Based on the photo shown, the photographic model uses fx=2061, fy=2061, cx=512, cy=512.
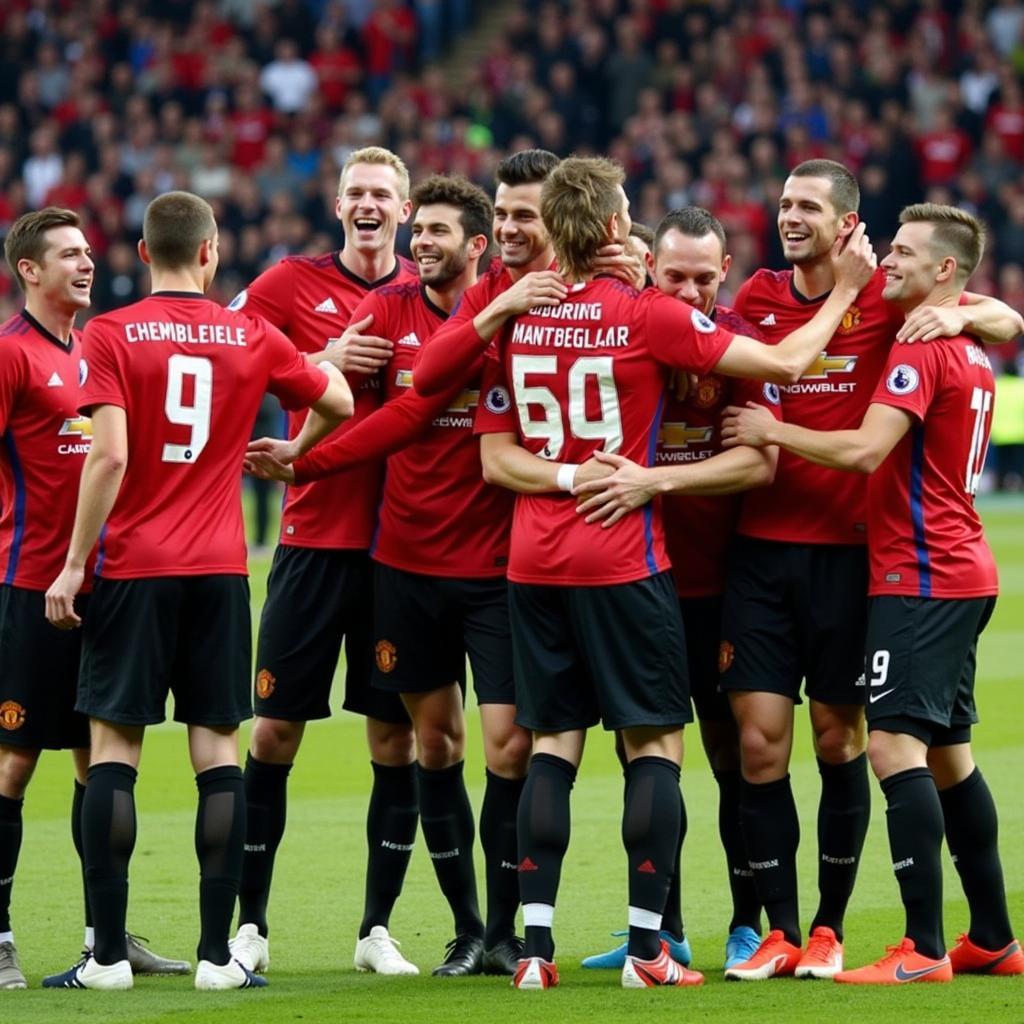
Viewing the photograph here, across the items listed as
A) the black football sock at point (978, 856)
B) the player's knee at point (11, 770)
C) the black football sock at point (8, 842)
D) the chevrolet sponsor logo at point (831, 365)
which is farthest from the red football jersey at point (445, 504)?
the black football sock at point (978, 856)

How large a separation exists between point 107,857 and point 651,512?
203 centimetres

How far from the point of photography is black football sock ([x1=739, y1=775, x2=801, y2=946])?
6.77 m

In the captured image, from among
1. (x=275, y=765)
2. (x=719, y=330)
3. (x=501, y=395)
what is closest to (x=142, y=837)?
(x=275, y=765)

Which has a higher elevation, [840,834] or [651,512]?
[651,512]

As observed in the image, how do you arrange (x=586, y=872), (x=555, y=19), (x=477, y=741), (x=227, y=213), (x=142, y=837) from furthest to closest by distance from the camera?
(x=555, y=19)
(x=227, y=213)
(x=477, y=741)
(x=142, y=837)
(x=586, y=872)

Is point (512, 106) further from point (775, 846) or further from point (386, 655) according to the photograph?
point (775, 846)

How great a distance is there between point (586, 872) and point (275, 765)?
67.1 inches

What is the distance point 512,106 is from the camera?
29.1 m

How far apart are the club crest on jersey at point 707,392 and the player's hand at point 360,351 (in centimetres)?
113

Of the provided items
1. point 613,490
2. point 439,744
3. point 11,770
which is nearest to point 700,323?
point 613,490

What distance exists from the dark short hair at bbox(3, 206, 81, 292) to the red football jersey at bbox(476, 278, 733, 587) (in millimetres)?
1747

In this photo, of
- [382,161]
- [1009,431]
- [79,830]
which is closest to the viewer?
[79,830]

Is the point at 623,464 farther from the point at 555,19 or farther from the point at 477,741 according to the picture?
the point at 555,19

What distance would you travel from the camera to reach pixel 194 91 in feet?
101
